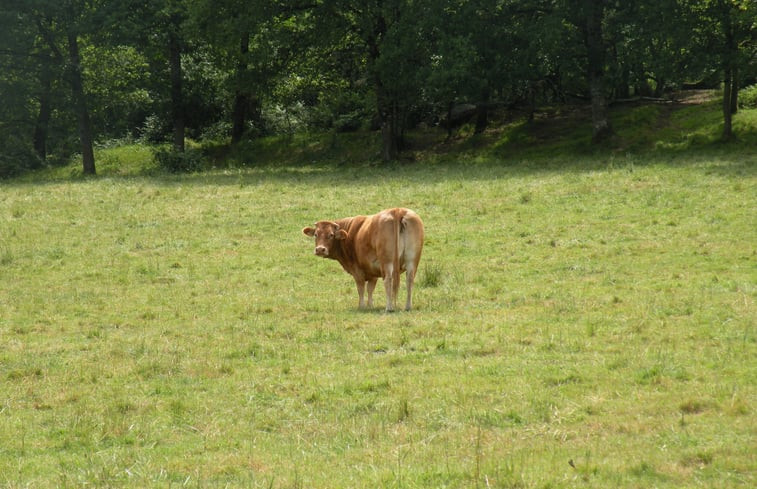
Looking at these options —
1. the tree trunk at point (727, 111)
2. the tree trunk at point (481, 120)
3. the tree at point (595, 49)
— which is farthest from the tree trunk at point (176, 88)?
the tree trunk at point (727, 111)

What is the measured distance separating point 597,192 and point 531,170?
7395 mm

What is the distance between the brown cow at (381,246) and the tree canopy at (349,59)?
79.9 feet

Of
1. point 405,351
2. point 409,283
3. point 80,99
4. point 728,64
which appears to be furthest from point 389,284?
point 80,99

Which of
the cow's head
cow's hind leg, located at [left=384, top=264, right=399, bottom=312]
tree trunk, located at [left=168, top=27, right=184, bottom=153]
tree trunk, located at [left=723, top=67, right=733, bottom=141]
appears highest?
tree trunk, located at [left=168, top=27, right=184, bottom=153]

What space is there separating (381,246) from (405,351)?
3311 mm

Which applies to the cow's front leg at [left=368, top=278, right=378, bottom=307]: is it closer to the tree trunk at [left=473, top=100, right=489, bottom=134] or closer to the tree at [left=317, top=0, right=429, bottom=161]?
the tree at [left=317, top=0, right=429, bottom=161]

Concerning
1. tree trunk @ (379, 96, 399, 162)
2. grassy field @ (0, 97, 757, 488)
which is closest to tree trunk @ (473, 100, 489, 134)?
tree trunk @ (379, 96, 399, 162)

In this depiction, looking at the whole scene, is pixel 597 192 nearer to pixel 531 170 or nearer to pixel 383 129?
pixel 531 170

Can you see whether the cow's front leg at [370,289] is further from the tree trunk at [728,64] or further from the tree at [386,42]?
the tree at [386,42]

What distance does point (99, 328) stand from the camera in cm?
1526

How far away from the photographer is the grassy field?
26.4ft

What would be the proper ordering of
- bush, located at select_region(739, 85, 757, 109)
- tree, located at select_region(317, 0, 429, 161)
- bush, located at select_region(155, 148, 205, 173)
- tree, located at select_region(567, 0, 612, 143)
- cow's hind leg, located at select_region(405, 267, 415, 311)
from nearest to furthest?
cow's hind leg, located at select_region(405, 267, 415, 311) < tree, located at select_region(567, 0, 612, 143) < tree, located at select_region(317, 0, 429, 161) < bush, located at select_region(739, 85, 757, 109) < bush, located at select_region(155, 148, 205, 173)

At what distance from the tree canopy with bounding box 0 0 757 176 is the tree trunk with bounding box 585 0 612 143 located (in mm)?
62

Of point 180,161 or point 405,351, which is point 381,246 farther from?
point 180,161
